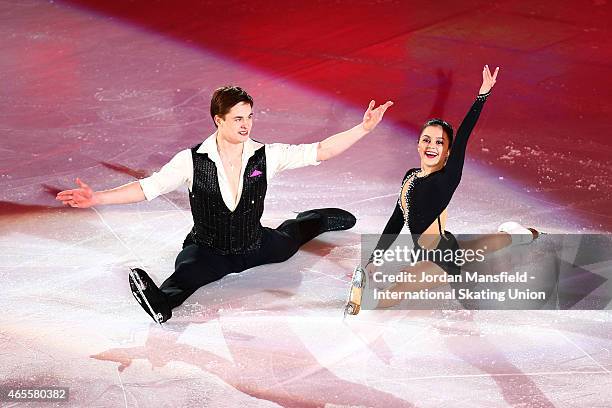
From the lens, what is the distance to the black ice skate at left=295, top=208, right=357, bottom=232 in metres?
5.73

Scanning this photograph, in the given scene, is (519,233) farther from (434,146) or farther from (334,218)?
(334,218)

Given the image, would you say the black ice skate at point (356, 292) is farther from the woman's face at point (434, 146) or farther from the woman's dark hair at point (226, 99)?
the woman's dark hair at point (226, 99)

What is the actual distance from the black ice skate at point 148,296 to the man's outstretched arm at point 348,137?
1.10 meters

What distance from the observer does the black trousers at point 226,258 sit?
16.3 ft

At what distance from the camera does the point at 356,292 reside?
→ 4781mm

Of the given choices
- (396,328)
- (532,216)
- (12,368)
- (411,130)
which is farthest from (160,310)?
(411,130)

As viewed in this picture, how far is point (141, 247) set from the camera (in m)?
5.62

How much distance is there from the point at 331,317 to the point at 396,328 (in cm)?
31

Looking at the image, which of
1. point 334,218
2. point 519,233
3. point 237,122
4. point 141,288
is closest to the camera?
point 141,288

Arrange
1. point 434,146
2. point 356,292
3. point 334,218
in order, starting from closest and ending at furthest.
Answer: point 356,292
point 434,146
point 334,218

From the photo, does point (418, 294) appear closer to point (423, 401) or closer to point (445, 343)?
point (445, 343)

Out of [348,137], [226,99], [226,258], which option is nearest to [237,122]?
[226,99]

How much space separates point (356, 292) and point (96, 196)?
1281 millimetres

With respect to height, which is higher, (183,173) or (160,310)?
(183,173)
